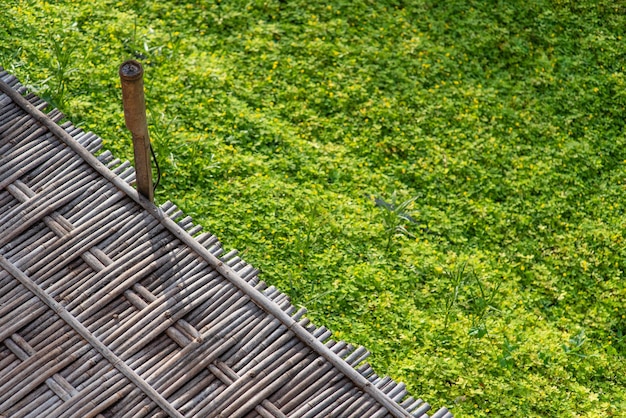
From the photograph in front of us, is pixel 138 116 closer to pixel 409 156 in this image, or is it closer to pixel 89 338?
pixel 89 338

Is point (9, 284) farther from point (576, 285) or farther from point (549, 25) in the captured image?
point (549, 25)

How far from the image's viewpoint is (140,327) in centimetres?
395

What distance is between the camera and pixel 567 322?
656cm

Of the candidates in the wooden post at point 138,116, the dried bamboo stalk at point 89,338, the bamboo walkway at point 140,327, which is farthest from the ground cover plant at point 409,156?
the dried bamboo stalk at point 89,338

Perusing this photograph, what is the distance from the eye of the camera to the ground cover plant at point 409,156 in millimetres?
6215

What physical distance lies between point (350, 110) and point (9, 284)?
453 centimetres

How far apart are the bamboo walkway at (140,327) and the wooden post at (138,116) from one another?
0.17 m

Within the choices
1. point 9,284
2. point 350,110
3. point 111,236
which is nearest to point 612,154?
point 350,110

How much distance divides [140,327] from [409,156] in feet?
13.8

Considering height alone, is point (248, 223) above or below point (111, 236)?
below

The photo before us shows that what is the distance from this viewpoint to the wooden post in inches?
157

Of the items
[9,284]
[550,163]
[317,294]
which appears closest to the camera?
[9,284]

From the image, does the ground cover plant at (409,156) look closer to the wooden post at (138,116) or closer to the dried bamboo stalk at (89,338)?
the wooden post at (138,116)

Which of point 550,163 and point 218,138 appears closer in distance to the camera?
point 218,138
